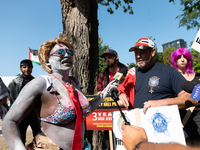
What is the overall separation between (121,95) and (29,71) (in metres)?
2.88

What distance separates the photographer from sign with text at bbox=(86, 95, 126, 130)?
3.55 m

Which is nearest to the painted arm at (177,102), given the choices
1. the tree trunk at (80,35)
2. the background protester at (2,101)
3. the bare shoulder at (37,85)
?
the bare shoulder at (37,85)

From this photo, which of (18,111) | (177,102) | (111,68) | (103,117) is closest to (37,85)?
(18,111)

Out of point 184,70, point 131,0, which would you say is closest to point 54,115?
point 184,70

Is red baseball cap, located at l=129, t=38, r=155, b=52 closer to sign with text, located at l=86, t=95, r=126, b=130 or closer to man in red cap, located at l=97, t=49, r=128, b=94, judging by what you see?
man in red cap, located at l=97, t=49, r=128, b=94

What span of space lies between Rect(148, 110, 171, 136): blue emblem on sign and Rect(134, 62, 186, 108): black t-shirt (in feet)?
1.10

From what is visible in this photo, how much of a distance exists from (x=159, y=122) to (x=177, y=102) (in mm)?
403

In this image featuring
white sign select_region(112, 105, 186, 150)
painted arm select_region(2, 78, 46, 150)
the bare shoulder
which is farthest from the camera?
white sign select_region(112, 105, 186, 150)

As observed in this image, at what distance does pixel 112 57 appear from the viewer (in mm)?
3990

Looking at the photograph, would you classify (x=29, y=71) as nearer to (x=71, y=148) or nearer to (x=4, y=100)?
(x=4, y=100)

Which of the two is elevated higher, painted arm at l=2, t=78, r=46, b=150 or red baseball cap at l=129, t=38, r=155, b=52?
red baseball cap at l=129, t=38, r=155, b=52

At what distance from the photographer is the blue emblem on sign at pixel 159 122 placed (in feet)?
6.65

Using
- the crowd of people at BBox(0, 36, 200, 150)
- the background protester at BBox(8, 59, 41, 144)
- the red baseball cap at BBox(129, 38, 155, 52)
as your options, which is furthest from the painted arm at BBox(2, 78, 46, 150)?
the background protester at BBox(8, 59, 41, 144)

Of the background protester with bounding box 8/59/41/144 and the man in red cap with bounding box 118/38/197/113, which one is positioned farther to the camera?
the background protester with bounding box 8/59/41/144
